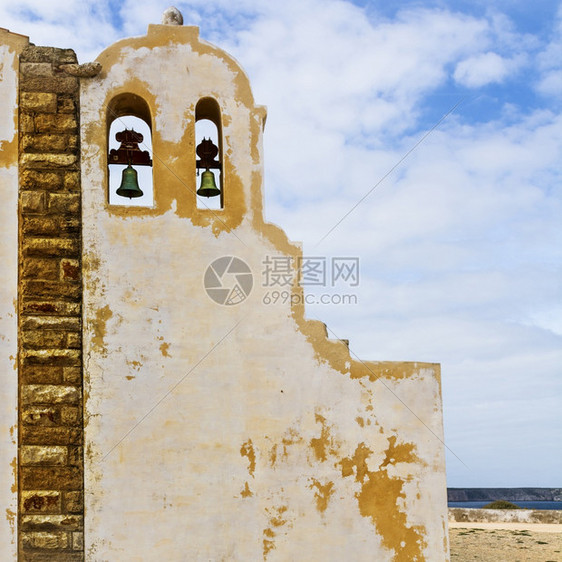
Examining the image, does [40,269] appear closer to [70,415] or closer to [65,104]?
[70,415]

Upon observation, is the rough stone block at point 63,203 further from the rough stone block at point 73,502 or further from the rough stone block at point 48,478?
the rough stone block at point 73,502

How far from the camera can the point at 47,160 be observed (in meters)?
7.35

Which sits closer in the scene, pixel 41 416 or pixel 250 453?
pixel 41 416

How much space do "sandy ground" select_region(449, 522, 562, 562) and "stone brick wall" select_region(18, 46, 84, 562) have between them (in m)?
9.85

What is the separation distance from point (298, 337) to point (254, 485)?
1.37m

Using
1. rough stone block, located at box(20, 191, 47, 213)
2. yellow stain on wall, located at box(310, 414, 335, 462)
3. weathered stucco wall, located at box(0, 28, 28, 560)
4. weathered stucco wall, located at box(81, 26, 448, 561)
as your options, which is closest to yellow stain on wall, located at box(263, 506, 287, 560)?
weathered stucco wall, located at box(81, 26, 448, 561)

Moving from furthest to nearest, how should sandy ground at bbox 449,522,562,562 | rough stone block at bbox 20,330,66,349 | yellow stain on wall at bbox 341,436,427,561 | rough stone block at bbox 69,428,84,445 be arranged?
sandy ground at bbox 449,522,562,562 → yellow stain on wall at bbox 341,436,427,561 → rough stone block at bbox 20,330,66,349 → rough stone block at bbox 69,428,84,445

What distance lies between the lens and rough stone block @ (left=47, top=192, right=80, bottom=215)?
23.9ft

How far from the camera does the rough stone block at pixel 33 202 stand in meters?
7.24

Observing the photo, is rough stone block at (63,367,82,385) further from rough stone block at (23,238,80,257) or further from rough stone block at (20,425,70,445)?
Result: rough stone block at (23,238,80,257)

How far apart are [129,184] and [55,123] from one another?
87cm

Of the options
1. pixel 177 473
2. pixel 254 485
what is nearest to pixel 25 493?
pixel 177 473

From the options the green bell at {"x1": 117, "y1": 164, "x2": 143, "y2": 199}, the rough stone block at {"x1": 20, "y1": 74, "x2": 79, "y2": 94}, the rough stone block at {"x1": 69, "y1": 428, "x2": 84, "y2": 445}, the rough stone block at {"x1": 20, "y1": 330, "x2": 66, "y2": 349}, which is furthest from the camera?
the green bell at {"x1": 117, "y1": 164, "x2": 143, "y2": 199}

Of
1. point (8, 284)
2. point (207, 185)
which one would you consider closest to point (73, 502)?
point (8, 284)
